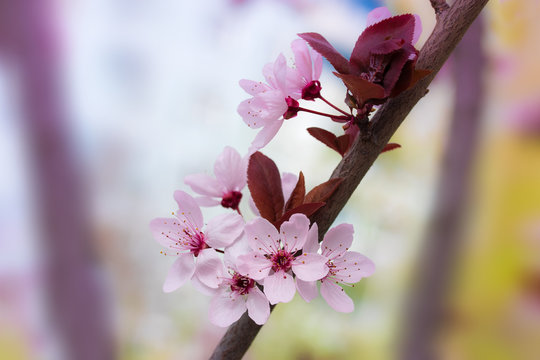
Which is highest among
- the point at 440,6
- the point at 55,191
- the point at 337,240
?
the point at 440,6

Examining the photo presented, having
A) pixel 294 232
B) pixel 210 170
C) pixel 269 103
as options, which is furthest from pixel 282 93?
pixel 210 170

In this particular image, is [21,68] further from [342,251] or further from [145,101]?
[342,251]

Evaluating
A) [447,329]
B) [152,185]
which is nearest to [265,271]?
[152,185]

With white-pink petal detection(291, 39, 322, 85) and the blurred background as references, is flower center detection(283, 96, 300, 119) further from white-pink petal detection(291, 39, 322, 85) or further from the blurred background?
the blurred background

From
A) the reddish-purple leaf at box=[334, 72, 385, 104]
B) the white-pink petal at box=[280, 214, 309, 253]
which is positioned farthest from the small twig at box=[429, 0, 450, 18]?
the white-pink petal at box=[280, 214, 309, 253]

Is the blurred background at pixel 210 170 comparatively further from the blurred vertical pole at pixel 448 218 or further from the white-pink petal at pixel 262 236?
the white-pink petal at pixel 262 236

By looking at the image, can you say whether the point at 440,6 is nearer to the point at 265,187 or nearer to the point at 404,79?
the point at 404,79
